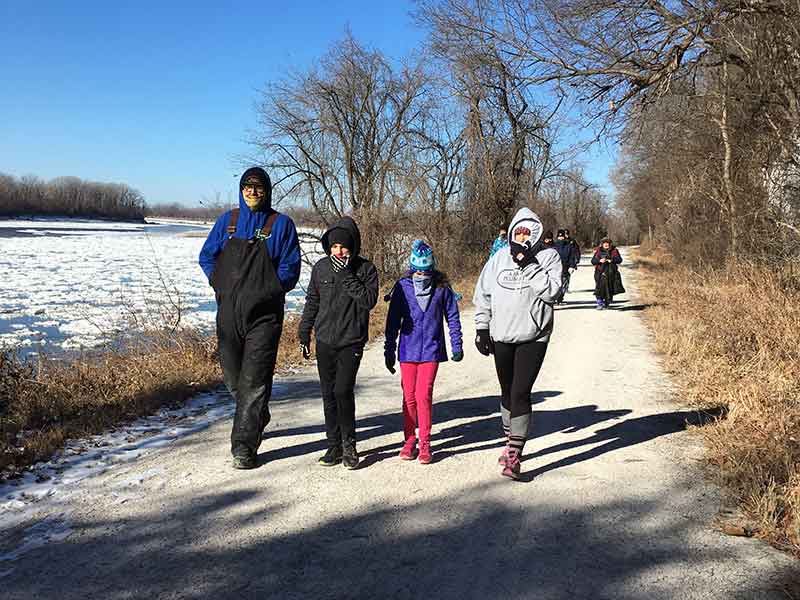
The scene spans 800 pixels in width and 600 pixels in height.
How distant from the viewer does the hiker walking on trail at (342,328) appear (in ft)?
16.9

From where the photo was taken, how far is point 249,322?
5.05 meters

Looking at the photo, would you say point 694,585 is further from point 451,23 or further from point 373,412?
point 451,23

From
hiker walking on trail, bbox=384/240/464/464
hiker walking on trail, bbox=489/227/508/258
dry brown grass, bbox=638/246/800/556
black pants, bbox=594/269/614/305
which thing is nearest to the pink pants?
hiker walking on trail, bbox=384/240/464/464

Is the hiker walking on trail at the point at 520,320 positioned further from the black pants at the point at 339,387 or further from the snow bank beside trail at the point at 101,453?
the snow bank beside trail at the point at 101,453

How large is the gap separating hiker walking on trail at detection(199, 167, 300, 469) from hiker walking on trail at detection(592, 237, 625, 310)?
1243 centimetres

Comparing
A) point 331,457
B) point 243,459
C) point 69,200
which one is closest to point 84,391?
point 243,459

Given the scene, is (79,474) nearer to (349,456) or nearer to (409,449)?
(349,456)

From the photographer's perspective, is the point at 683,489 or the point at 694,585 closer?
the point at 694,585

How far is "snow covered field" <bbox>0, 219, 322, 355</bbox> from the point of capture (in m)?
11.6

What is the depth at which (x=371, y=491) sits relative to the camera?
463cm

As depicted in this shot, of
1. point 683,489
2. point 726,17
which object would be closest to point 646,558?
point 683,489

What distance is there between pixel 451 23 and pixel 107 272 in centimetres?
1840

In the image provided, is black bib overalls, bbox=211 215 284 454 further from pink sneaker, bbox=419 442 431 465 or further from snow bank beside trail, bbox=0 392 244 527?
pink sneaker, bbox=419 442 431 465

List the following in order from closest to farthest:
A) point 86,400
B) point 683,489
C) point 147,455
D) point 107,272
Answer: point 683,489, point 147,455, point 86,400, point 107,272
